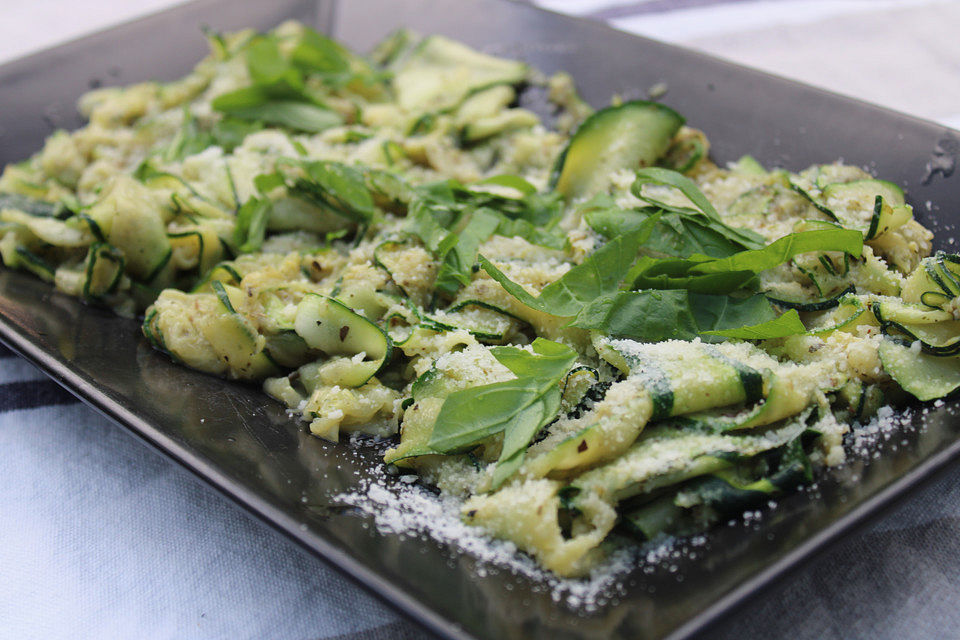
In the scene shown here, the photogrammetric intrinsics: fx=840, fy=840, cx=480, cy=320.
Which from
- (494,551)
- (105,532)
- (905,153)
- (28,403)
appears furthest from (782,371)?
(28,403)

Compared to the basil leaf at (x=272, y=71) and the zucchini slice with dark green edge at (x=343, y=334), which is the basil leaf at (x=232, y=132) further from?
the zucchini slice with dark green edge at (x=343, y=334)

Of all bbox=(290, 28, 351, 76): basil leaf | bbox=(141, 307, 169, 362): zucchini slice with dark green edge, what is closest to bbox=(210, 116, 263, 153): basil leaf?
bbox=(290, 28, 351, 76): basil leaf

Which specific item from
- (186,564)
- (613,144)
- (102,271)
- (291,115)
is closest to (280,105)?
(291,115)

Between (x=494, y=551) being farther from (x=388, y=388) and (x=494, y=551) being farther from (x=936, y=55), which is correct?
(x=936, y=55)

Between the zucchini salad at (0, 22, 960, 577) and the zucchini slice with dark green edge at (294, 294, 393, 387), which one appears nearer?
the zucchini salad at (0, 22, 960, 577)

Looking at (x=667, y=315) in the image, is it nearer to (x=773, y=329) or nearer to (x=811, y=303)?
(x=773, y=329)

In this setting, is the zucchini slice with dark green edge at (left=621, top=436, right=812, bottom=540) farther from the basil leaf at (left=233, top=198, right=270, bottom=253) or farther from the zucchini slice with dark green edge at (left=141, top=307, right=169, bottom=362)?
the basil leaf at (left=233, top=198, right=270, bottom=253)
